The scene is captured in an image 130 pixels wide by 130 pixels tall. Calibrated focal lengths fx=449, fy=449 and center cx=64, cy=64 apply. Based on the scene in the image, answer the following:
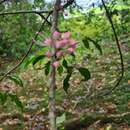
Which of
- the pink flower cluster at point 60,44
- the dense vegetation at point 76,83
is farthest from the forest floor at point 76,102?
the pink flower cluster at point 60,44

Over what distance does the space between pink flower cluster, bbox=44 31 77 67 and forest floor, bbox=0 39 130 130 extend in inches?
117

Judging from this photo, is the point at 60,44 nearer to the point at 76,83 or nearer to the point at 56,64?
the point at 56,64

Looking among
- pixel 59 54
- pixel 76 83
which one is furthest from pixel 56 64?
pixel 76 83

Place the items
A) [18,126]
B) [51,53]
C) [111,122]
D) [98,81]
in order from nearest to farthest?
[51,53] → [111,122] → [18,126] → [98,81]

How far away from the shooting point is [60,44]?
0.66 metres

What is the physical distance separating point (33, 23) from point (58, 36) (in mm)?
7869

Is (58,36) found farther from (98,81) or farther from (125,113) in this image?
(98,81)

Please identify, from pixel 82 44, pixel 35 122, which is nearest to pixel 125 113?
pixel 35 122

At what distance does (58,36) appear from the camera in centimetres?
67

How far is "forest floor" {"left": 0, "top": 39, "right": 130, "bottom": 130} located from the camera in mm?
4324

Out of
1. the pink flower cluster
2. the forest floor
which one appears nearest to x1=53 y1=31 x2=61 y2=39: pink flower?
the pink flower cluster

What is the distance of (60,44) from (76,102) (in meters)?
3.94

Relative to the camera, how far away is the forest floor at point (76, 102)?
432 cm

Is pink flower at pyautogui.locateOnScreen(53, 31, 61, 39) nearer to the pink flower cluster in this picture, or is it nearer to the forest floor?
the pink flower cluster
